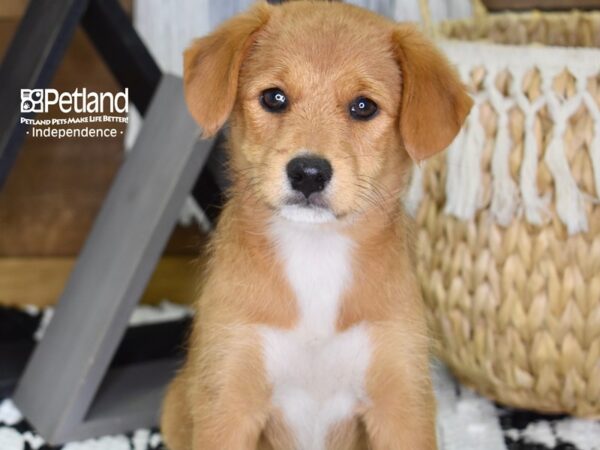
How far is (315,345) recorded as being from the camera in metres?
1.71

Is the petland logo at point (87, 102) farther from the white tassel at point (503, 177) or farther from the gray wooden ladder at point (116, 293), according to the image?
the white tassel at point (503, 177)

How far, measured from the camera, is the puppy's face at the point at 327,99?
1.58 metres

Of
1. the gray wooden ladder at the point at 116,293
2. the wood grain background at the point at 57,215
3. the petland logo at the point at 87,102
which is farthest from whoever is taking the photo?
the wood grain background at the point at 57,215

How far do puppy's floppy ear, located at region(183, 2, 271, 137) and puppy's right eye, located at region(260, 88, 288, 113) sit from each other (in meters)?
0.06

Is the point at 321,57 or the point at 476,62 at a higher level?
the point at 321,57

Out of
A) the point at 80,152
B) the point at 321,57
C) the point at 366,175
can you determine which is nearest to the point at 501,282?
the point at 366,175

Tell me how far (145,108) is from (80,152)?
1.93ft

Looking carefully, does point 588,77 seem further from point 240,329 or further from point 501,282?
point 240,329

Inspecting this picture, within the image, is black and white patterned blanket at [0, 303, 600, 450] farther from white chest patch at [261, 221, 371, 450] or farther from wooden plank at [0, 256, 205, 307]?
wooden plank at [0, 256, 205, 307]

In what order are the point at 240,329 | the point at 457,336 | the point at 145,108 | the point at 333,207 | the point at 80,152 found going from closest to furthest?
the point at 333,207, the point at 240,329, the point at 457,336, the point at 145,108, the point at 80,152

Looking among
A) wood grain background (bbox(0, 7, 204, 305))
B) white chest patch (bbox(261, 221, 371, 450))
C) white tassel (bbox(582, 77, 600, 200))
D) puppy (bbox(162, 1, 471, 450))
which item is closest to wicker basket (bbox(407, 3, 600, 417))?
white tassel (bbox(582, 77, 600, 200))

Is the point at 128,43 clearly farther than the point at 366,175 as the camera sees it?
Yes

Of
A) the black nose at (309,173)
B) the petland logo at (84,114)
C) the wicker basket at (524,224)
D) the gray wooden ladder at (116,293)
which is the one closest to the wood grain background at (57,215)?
the petland logo at (84,114)

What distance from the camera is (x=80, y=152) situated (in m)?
3.07
